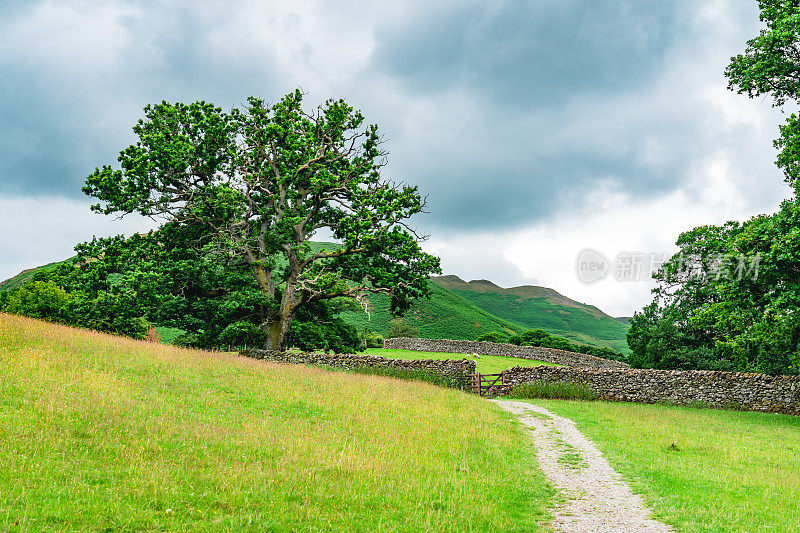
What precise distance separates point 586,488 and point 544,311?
5572 inches

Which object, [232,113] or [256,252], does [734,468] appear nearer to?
[256,252]

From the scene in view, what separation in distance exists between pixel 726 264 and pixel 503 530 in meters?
19.1

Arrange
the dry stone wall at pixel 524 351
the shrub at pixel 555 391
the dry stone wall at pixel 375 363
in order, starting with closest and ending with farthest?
the dry stone wall at pixel 375 363 → the shrub at pixel 555 391 → the dry stone wall at pixel 524 351

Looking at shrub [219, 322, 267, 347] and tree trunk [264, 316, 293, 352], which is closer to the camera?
shrub [219, 322, 267, 347]

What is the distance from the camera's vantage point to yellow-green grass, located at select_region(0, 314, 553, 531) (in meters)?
6.40

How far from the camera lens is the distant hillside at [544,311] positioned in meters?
132

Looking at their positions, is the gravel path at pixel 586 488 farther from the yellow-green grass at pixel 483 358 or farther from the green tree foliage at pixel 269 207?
the yellow-green grass at pixel 483 358

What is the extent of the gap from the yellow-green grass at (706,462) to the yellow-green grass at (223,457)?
2.32 metres

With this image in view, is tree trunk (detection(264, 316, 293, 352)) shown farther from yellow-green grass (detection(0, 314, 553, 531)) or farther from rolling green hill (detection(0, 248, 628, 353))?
rolling green hill (detection(0, 248, 628, 353))

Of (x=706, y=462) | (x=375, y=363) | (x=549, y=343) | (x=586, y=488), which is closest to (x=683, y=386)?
(x=375, y=363)

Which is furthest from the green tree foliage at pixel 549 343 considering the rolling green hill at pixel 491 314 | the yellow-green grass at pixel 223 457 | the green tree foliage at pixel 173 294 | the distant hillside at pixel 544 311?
the distant hillside at pixel 544 311

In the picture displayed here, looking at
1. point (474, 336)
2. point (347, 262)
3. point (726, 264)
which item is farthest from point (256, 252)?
point (474, 336)

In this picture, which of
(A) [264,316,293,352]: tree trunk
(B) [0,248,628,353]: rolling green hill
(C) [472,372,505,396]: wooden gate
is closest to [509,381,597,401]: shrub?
(C) [472,372,505,396]: wooden gate

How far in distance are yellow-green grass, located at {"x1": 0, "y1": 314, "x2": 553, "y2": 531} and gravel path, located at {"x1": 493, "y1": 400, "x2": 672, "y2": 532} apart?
48 cm
